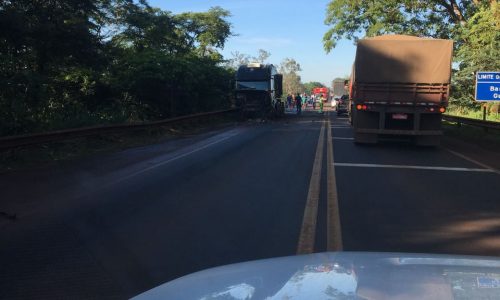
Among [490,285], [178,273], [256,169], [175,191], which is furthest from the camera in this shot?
[256,169]

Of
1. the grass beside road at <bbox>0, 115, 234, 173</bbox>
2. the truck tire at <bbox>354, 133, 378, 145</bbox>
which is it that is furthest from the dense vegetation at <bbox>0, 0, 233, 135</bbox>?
the truck tire at <bbox>354, 133, 378, 145</bbox>

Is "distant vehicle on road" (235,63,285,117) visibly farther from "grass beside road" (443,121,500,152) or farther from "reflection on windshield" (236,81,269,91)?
"grass beside road" (443,121,500,152)

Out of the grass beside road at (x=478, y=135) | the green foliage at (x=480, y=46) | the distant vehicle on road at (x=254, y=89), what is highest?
the green foliage at (x=480, y=46)

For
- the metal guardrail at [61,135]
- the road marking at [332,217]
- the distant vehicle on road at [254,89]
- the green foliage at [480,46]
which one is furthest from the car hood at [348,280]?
the distant vehicle on road at [254,89]

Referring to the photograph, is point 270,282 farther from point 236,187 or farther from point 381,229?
point 236,187

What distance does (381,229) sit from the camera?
6465mm

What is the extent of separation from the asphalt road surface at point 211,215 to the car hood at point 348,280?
67.6 inches

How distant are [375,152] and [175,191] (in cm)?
811

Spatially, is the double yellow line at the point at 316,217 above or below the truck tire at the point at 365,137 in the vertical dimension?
below

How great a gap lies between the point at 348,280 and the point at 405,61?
14.8 metres

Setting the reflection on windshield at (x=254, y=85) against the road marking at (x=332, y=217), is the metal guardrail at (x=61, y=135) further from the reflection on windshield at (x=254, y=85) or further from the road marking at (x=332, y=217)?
the reflection on windshield at (x=254, y=85)

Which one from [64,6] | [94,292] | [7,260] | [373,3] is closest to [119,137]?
[64,6]

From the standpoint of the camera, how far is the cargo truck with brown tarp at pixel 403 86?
16.2 m

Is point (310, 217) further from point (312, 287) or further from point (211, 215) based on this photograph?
point (312, 287)
